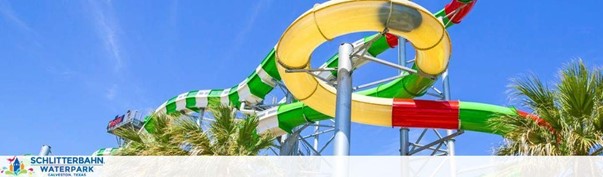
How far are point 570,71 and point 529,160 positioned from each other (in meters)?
1.09

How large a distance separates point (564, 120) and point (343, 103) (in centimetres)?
248

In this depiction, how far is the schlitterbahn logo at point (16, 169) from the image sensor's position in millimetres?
13932

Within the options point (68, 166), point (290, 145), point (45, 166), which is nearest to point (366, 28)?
point (68, 166)

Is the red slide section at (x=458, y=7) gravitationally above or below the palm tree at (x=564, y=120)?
above

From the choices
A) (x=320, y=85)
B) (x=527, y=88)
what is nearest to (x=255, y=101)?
(x=320, y=85)

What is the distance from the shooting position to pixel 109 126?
32250 mm

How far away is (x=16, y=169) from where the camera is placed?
558 inches

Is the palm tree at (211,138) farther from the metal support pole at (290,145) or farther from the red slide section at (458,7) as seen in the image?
the metal support pole at (290,145)

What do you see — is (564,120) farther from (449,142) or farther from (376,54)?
(376,54)

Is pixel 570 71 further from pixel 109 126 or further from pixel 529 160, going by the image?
pixel 109 126

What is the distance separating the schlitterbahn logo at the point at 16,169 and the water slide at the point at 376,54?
3.84 metres

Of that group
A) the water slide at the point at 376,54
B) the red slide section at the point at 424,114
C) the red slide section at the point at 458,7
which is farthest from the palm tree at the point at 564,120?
the red slide section at the point at 458,7

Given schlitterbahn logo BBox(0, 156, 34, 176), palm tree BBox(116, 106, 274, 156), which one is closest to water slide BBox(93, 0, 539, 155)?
palm tree BBox(116, 106, 274, 156)

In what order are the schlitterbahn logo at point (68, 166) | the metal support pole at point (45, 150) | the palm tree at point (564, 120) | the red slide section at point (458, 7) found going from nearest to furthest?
the palm tree at point (564, 120) → the schlitterbahn logo at point (68, 166) → the red slide section at point (458, 7) → the metal support pole at point (45, 150)
